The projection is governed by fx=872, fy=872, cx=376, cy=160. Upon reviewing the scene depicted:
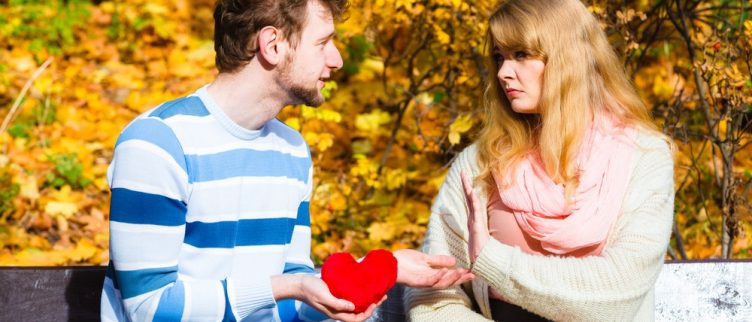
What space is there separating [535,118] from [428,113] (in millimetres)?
1798

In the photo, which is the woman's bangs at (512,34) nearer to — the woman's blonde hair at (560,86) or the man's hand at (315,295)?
the woman's blonde hair at (560,86)

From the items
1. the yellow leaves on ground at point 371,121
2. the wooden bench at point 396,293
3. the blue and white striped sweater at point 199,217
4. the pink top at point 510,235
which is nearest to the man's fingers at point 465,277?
the pink top at point 510,235

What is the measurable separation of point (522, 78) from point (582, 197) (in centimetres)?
38

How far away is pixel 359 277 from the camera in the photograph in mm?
2000

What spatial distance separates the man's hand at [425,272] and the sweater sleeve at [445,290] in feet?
0.56

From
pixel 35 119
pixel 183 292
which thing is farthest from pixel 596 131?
pixel 35 119

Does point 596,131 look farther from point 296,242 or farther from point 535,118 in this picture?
point 296,242

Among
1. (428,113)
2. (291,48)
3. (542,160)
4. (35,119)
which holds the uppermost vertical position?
(291,48)

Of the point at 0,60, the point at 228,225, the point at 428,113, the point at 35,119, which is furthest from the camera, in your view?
the point at 0,60

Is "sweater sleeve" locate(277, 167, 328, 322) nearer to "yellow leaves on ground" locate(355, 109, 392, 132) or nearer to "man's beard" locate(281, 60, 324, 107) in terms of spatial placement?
"man's beard" locate(281, 60, 324, 107)

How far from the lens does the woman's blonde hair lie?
2.44 m

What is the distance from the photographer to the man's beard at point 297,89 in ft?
7.22

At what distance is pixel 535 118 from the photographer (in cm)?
265

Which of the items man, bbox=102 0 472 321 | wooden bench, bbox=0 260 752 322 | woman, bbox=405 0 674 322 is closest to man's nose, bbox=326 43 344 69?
man, bbox=102 0 472 321
